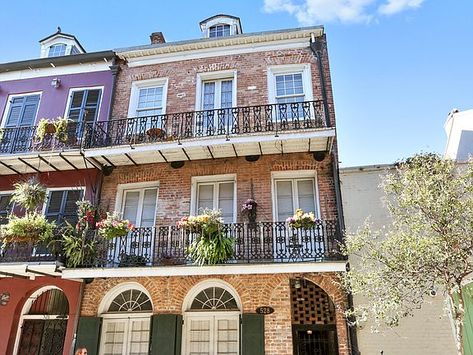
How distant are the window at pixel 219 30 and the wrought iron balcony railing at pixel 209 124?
373cm

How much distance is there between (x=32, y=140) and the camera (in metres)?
10.7

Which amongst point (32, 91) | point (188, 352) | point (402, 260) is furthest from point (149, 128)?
point (402, 260)

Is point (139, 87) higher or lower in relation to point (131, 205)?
higher

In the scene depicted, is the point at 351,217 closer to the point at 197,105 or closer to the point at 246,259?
the point at 246,259

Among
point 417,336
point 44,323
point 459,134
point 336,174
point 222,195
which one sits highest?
point 459,134

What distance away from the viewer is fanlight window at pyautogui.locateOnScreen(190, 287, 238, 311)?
8578 mm

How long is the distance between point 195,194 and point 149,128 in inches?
93.0

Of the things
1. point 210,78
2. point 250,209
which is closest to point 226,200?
point 250,209

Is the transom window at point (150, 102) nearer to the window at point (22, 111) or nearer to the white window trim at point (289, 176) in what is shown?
the window at point (22, 111)

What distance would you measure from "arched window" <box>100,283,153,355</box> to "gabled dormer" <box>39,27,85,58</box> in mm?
9446

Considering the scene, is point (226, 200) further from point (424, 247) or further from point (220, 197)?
point (424, 247)

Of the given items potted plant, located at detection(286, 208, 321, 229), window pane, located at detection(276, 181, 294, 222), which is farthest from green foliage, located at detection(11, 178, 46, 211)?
potted plant, located at detection(286, 208, 321, 229)

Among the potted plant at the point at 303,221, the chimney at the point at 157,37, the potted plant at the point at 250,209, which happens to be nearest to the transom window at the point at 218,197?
the potted plant at the point at 250,209

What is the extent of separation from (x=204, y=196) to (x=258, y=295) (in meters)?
3.08
